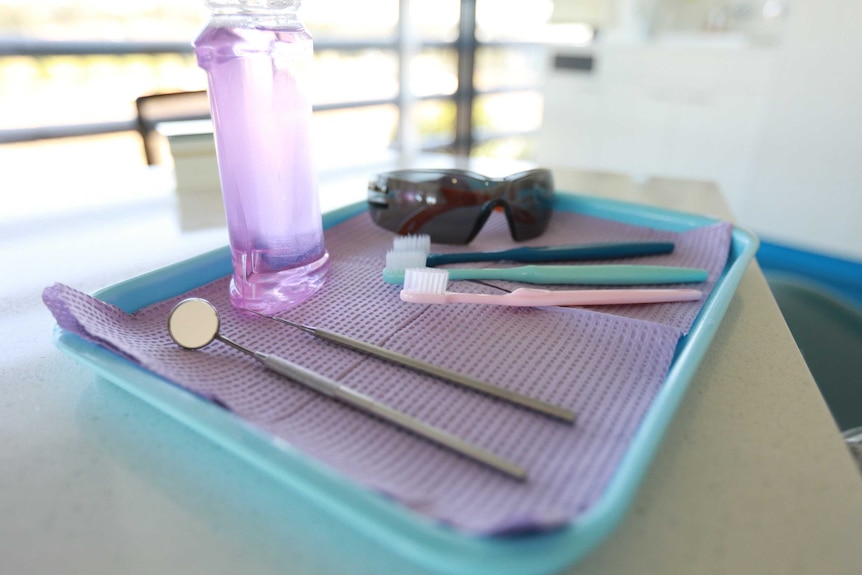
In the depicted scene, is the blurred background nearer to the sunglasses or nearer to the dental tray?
the sunglasses

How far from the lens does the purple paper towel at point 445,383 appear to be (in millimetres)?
255

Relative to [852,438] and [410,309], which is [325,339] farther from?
[852,438]

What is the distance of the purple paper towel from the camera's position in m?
0.25

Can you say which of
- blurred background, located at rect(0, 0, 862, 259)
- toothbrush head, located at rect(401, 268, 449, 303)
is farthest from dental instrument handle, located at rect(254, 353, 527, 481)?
blurred background, located at rect(0, 0, 862, 259)

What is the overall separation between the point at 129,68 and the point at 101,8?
0.64 feet

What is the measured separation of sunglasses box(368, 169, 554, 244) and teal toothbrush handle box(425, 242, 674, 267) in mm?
61

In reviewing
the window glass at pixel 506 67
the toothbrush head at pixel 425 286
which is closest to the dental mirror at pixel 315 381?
the toothbrush head at pixel 425 286

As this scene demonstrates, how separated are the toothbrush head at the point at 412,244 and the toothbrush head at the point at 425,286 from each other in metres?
0.07

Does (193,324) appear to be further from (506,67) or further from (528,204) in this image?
(506,67)

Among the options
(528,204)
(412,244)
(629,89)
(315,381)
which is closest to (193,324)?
(315,381)

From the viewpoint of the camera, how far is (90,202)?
81 centimetres

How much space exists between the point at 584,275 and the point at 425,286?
137mm

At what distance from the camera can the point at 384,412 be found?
30 centimetres

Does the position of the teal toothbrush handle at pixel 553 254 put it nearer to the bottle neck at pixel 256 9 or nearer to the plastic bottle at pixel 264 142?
the plastic bottle at pixel 264 142
